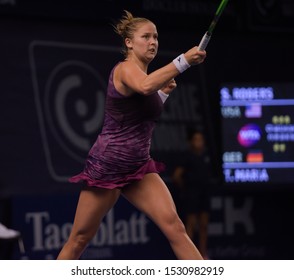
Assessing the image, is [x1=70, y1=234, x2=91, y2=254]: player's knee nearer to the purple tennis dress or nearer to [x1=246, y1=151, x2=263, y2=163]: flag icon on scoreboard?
the purple tennis dress

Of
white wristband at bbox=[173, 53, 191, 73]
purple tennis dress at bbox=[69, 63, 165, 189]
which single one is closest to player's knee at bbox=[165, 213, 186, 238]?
purple tennis dress at bbox=[69, 63, 165, 189]

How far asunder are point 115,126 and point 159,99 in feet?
1.06

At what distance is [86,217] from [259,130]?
624cm

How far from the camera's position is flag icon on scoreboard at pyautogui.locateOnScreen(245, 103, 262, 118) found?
12.1m

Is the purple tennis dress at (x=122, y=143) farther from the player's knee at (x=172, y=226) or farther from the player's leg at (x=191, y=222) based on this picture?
the player's leg at (x=191, y=222)

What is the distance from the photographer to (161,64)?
1220cm

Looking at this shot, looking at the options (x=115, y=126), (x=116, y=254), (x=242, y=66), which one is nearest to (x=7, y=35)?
(x=116, y=254)

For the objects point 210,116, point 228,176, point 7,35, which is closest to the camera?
point 7,35

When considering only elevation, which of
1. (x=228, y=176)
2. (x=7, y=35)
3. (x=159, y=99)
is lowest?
(x=228, y=176)

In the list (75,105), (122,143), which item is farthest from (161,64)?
(122,143)

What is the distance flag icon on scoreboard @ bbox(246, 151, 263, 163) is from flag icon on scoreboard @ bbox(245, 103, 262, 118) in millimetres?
444

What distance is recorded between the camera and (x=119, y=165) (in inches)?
245

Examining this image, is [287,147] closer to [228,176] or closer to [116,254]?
[228,176]
